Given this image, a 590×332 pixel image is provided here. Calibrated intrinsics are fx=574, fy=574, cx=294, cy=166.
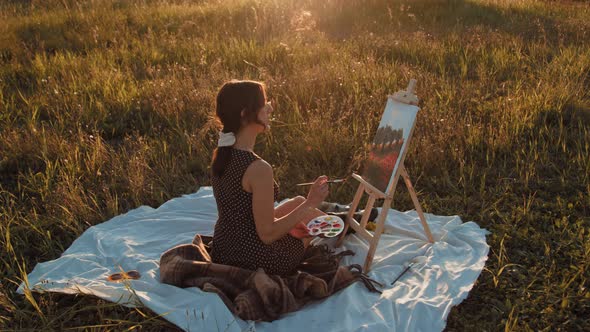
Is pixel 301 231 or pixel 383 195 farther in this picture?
pixel 301 231

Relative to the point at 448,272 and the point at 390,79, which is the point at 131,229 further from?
the point at 390,79

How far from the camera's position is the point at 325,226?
393 cm

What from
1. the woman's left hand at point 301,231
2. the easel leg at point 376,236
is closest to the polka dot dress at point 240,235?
the woman's left hand at point 301,231

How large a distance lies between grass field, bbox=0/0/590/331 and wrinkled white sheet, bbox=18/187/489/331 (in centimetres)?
14

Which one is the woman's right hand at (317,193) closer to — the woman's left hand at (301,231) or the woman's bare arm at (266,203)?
the woman's bare arm at (266,203)

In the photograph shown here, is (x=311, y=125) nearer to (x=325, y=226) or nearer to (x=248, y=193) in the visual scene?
(x=325, y=226)

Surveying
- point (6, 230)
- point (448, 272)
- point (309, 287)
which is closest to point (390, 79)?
point (448, 272)

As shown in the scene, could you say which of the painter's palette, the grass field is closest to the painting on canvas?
the painter's palette

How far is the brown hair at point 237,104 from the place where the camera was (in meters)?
3.34

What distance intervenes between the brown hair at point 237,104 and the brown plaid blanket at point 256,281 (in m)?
0.75

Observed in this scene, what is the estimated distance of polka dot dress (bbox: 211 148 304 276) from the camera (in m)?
3.48

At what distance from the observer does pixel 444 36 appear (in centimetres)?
934

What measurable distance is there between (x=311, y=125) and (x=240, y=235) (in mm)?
2560

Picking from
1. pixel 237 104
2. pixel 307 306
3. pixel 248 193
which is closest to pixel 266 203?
pixel 248 193
